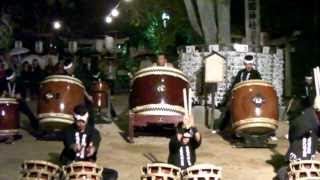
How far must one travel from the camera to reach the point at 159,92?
1179 cm

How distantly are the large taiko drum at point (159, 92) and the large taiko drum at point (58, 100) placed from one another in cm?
108

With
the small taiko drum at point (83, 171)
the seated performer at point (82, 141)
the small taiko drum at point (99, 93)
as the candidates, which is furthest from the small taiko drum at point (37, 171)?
the small taiko drum at point (99, 93)

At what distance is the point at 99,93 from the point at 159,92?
103 inches

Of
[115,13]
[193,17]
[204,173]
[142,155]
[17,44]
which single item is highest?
[115,13]

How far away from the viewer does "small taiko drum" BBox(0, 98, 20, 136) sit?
11367 millimetres

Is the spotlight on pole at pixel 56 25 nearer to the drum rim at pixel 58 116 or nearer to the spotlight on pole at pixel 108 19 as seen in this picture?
the spotlight on pole at pixel 108 19

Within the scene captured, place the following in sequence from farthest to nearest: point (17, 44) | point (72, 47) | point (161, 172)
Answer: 1. point (72, 47)
2. point (17, 44)
3. point (161, 172)

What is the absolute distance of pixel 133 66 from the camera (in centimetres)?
2605

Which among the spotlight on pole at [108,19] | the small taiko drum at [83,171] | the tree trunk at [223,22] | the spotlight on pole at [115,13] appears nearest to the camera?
the small taiko drum at [83,171]

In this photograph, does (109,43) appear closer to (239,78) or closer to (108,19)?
(108,19)

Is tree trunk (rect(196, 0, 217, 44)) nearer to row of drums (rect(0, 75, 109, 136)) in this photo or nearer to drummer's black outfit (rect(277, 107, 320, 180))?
row of drums (rect(0, 75, 109, 136))

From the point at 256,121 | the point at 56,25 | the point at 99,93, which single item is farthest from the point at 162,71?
the point at 56,25

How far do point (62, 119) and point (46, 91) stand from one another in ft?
2.05

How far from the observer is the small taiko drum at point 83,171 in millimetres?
7133
